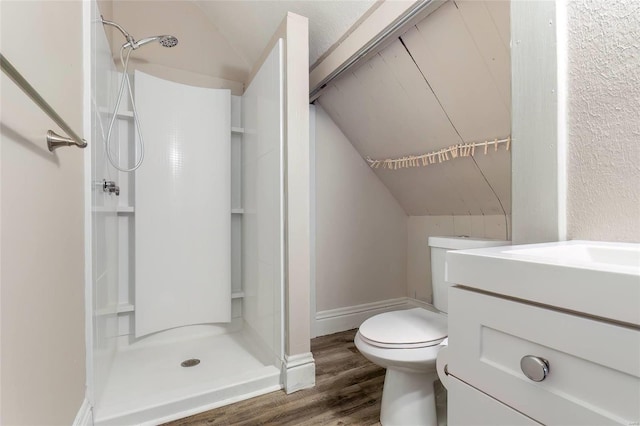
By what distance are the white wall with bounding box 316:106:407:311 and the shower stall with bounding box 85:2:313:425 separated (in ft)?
1.80

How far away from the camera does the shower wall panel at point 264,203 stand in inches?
67.5

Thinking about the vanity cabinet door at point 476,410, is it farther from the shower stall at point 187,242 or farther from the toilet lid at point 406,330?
the shower stall at point 187,242

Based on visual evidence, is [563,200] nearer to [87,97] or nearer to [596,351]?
[596,351]

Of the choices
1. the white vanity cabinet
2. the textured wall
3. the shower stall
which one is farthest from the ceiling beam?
the white vanity cabinet

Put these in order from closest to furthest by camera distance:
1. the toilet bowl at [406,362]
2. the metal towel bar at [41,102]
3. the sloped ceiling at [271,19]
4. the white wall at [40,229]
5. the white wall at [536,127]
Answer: the metal towel bar at [41,102] < the white wall at [40,229] < the white wall at [536,127] < the toilet bowl at [406,362] < the sloped ceiling at [271,19]

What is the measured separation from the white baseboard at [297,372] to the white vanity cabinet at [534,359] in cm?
110

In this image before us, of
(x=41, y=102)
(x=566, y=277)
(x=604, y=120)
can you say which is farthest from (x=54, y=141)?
(x=604, y=120)

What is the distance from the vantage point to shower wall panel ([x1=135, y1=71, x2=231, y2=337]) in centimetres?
211

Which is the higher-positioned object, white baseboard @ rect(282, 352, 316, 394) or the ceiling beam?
the ceiling beam

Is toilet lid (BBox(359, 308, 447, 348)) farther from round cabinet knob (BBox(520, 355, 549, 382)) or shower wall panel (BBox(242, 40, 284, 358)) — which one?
round cabinet knob (BBox(520, 355, 549, 382))

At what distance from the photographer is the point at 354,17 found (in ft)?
5.21

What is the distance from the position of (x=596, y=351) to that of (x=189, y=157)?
2.31 m

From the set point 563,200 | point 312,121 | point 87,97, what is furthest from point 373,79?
point 87,97

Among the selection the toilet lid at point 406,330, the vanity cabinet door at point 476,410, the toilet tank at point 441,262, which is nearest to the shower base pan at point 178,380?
the toilet lid at point 406,330
